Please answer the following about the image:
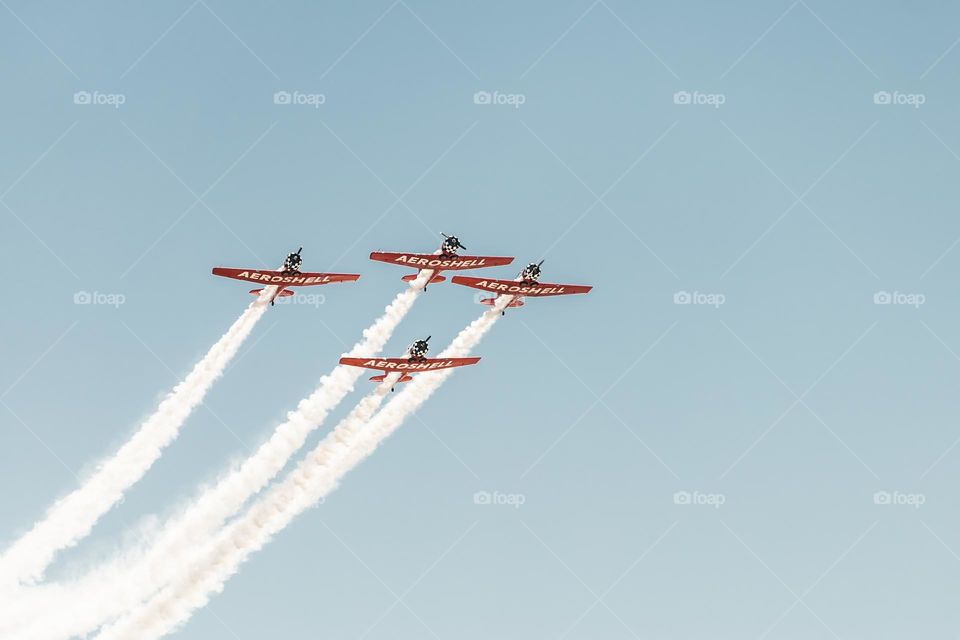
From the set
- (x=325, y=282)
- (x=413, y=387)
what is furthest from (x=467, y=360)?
(x=325, y=282)

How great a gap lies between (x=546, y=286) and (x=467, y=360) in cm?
1154

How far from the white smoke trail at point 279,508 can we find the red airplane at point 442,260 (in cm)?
448

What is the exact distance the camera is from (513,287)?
166500mm

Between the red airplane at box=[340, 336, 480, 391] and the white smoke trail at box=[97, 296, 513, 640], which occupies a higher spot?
the red airplane at box=[340, 336, 480, 391]

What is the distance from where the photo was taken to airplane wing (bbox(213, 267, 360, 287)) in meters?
161

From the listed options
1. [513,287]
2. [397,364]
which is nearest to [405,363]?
[397,364]

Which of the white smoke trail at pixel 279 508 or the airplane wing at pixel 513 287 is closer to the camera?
the white smoke trail at pixel 279 508

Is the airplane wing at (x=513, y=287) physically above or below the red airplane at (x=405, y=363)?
above

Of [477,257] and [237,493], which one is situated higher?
[477,257]

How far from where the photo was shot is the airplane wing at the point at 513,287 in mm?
164625

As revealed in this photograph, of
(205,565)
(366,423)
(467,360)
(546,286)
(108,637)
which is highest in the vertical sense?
(546,286)

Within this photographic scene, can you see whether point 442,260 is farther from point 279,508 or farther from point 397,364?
point 279,508

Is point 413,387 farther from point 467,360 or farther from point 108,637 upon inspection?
point 108,637

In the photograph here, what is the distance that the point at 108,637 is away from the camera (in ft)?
493
